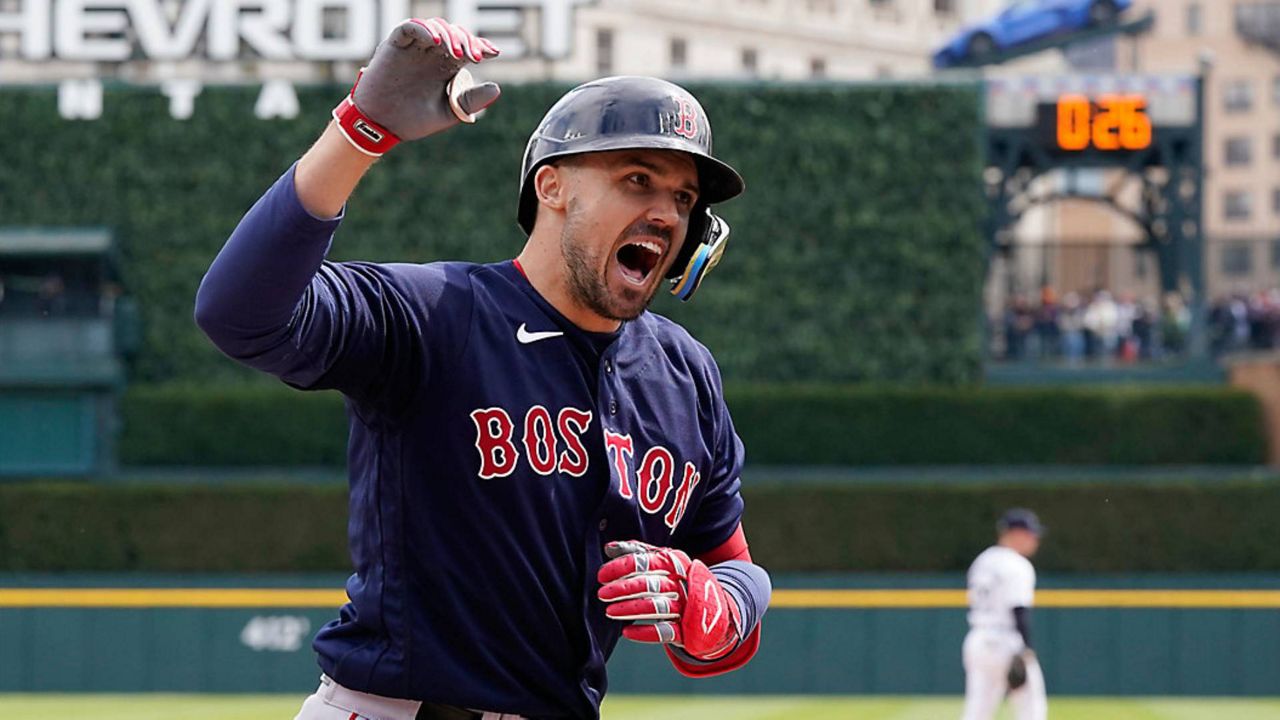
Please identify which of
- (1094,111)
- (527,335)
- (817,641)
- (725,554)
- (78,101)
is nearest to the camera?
(527,335)

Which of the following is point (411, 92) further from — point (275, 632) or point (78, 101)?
point (78, 101)

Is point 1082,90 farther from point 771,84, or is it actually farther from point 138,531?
point 138,531

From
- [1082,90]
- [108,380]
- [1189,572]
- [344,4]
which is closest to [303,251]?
[1189,572]

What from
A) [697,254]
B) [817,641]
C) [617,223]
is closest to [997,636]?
[817,641]

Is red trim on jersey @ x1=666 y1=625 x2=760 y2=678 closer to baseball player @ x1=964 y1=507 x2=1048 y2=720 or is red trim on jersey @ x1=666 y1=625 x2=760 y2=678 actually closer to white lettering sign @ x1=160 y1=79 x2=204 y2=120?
baseball player @ x1=964 y1=507 x2=1048 y2=720

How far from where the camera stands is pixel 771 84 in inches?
976

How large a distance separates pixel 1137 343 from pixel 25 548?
14.9 m

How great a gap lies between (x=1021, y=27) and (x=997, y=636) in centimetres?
2390

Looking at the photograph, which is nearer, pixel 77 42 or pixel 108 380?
pixel 108 380

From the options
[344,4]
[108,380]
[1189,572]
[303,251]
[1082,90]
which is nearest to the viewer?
[303,251]

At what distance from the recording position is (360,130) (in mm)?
2629

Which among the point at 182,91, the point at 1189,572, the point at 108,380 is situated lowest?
the point at 1189,572

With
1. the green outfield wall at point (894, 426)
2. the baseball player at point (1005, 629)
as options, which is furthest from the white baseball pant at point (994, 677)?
the green outfield wall at point (894, 426)

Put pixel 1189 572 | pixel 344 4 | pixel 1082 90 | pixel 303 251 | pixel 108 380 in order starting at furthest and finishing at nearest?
pixel 1082 90 < pixel 344 4 < pixel 108 380 < pixel 1189 572 < pixel 303 251
